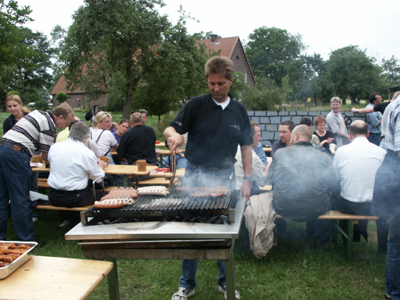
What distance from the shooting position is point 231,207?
2088 mm

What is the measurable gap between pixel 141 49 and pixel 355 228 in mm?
18641

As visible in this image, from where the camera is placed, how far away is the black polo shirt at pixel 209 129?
2572mm

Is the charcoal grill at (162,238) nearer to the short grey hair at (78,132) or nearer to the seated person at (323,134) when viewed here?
the short grey hair at (78,132)

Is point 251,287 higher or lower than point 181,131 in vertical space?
lower

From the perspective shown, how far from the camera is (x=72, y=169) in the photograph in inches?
153

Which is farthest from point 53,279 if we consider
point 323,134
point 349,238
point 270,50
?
point 270,50

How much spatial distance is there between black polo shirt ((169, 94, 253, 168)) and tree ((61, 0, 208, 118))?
53.7 ft

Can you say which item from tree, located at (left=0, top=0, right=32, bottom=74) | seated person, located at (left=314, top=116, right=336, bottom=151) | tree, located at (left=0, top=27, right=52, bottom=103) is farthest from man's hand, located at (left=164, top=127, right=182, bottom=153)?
tree, located at (left=0, top=27, right=52, bottom=103)

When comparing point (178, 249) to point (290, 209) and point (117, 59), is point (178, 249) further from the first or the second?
point (117, 59)

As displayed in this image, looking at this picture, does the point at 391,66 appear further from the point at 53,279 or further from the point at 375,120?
the point at 53,279

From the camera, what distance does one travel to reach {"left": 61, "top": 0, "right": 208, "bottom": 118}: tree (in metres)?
18.1

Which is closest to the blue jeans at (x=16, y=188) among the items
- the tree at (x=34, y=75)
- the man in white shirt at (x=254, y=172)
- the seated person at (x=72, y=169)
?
the seated person at (x=72, y=169)

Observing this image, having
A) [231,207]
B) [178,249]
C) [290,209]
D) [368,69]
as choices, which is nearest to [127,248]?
[178,249]

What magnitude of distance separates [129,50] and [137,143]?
1552cm
